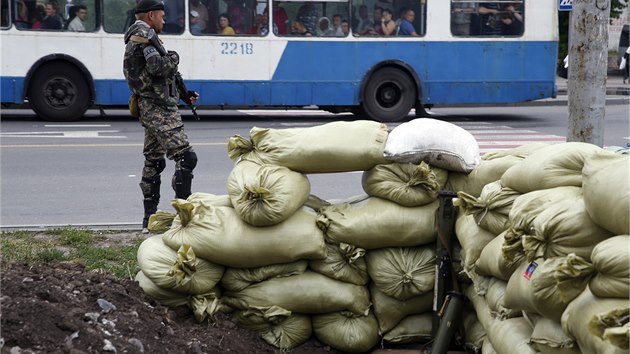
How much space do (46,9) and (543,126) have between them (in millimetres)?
8377

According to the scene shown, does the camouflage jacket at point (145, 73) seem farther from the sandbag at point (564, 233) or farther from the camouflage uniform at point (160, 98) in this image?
the sandbag at point (564, 233)

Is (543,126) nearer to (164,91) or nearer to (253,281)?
(164,91)

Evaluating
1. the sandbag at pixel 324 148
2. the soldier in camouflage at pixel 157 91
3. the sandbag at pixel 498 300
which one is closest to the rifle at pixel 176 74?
the soldier in camouflage at pixel 157 91

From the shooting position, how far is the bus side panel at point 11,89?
15828 millimetres

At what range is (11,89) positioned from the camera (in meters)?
15.9

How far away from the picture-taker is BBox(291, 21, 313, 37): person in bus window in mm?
16672

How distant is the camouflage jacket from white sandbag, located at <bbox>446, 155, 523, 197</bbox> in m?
2.74

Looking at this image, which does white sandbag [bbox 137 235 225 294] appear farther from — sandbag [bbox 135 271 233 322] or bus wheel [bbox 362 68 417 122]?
bus wheel [bbox 362 68 417 122]

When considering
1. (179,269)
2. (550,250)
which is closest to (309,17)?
(179,269)

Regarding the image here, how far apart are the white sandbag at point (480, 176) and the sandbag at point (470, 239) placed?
0.25 meters

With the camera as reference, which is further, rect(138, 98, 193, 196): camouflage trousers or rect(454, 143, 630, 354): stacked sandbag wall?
rect(138, 98, 193, 196): camouflage trousers

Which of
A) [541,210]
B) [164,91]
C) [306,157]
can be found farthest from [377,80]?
[541,210]

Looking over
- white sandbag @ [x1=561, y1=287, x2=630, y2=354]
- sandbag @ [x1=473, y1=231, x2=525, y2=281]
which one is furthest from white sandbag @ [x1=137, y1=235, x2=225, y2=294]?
white sandbag @ [x1=561, y1=287, x2=630, y2=354]

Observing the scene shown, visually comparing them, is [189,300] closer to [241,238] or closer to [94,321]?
[241,238]
